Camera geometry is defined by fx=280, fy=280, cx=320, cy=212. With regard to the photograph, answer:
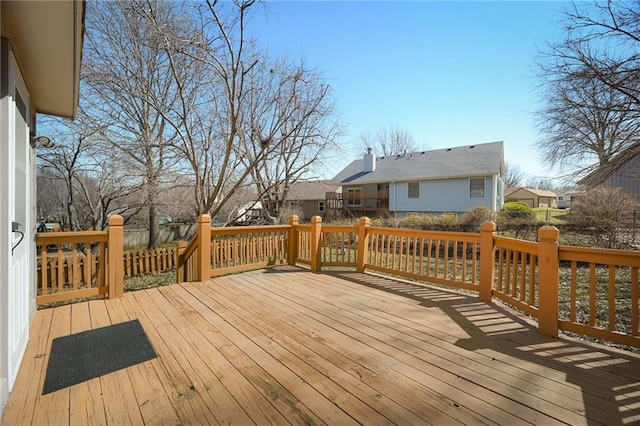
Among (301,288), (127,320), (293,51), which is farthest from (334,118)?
(127,320)

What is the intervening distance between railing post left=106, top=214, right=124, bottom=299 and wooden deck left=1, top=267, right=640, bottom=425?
8.7 inches

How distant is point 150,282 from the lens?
8445 millimetres

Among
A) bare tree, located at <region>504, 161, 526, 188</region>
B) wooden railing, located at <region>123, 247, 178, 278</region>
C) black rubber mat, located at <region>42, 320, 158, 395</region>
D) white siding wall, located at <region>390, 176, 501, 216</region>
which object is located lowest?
wooden railing, located at <region>123, 247, 178, 278</region>

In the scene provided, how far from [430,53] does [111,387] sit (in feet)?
26.7

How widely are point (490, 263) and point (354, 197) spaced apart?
58.3 feet

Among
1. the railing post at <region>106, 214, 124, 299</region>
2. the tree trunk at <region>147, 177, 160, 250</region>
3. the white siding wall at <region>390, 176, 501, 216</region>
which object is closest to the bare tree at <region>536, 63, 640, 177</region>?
the white siding wall at <region>390, 176, 501, 216</region>

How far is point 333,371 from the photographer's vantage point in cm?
218

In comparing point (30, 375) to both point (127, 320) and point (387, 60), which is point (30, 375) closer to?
point (127, 320)

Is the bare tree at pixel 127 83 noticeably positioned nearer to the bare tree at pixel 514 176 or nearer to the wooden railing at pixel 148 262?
the wooden railing at pixel 148 262

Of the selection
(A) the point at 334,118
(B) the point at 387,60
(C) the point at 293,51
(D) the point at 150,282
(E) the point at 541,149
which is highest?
(C) the point at 293,51

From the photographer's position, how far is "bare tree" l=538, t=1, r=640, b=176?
16.4ft

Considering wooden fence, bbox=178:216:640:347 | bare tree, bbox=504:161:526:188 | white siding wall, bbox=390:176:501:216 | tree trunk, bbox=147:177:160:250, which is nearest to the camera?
wooden fence, bbox=178:216:640:347

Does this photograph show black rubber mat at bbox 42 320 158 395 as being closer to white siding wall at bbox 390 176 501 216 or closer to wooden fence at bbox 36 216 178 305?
wooden fence at bbox 36 216 178 305

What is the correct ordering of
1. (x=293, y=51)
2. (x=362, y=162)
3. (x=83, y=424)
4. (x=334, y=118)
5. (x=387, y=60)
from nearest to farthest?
(x=83, y=424), (x=387, y=60), (x=293, y=51), (x=334, y=118), (x=362, y=162)
